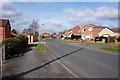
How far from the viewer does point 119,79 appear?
220 inches

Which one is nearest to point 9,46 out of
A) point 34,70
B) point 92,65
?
point 34,70

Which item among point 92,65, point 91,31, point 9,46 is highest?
point 91,31

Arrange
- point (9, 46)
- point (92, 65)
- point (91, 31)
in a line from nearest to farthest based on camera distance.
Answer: point (92, 65) < point (9, 46) < point (91, 31)

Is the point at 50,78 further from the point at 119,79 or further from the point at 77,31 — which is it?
the point at 77,31

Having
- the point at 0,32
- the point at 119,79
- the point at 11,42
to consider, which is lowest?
Result: the point at 119,79

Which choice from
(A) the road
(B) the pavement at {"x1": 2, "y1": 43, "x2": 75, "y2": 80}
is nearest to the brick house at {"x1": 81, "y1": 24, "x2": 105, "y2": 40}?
(A) the road

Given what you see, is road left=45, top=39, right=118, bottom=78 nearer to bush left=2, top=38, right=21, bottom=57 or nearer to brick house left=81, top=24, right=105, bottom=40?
bush left=2, top=38, right=21, bottom=57

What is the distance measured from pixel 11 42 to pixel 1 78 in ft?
19.6

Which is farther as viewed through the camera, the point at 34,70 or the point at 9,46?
the point at 9,46

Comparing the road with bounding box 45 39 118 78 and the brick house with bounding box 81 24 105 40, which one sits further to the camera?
the brick house with bounding box 81 24 105 40

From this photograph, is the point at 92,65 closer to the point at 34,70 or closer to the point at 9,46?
the point at 34,70

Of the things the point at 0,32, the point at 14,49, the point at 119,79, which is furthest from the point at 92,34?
the point at 119,79

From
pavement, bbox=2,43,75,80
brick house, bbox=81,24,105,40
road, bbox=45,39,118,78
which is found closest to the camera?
pavement, bbox=2,43,75,80

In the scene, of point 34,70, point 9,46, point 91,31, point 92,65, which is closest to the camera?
point 34,70
